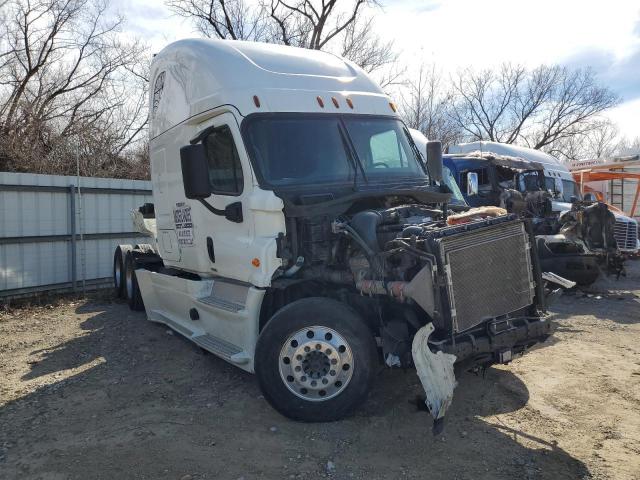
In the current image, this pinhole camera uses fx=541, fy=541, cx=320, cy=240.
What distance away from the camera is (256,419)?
4512 millimetres

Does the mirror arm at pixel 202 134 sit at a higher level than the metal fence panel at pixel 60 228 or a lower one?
higher

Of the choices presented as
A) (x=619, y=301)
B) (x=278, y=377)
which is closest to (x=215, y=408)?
(x=278, y=377)

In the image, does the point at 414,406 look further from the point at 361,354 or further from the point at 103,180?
the point at 103,180

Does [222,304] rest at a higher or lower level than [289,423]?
higher

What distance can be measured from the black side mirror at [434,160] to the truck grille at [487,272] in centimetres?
158

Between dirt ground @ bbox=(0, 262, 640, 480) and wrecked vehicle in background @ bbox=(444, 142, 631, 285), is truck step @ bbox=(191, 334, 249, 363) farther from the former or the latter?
wrecked vehicle in background @ bbox=(444, 142, 631, 285)

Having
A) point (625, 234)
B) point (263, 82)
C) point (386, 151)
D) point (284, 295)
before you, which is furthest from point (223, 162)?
point (625, 234)

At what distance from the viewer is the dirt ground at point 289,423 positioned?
3662 mm

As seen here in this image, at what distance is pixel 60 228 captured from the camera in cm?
1028

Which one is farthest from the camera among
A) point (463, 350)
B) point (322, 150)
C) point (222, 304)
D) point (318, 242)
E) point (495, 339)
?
point (222, 304)

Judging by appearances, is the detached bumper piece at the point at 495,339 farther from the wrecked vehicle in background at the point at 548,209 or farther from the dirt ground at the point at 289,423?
the wrecked vehicle in background at the point at 548,209

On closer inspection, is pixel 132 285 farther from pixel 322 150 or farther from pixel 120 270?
pixel 322 150

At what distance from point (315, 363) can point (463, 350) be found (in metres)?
1.16

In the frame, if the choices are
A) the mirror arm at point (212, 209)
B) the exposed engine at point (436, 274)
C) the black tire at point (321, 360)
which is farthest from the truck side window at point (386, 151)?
the black tire at point (321, 360)
